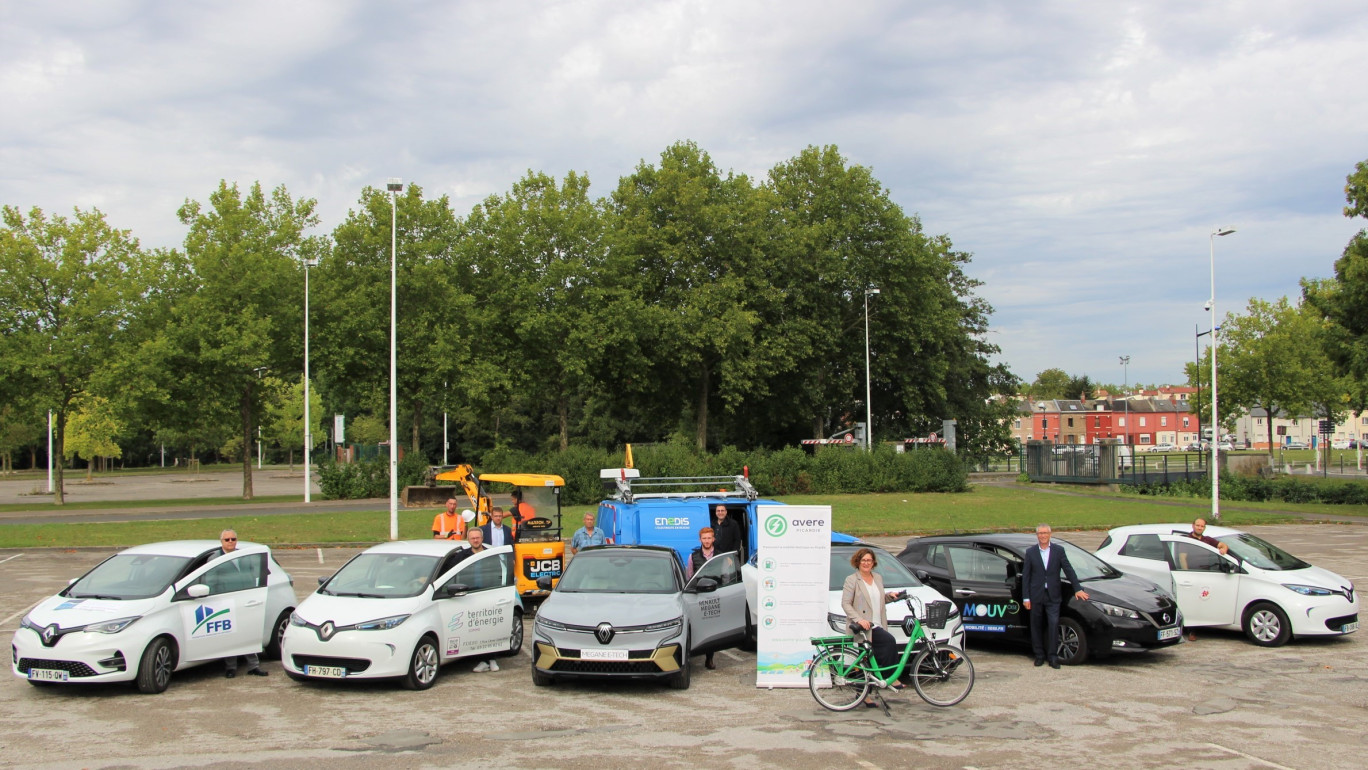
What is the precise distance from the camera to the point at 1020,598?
40.2ft

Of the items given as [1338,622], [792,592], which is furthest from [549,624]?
[1338,622]

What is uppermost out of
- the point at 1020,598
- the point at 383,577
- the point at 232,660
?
the point at 383,577

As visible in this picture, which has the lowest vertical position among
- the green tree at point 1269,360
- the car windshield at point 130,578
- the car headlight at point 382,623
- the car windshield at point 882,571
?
the car headlight at point 382,623

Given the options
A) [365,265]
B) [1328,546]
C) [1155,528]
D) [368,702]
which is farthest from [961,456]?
[368,702]

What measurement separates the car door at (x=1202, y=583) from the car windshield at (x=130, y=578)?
1289 centimetres

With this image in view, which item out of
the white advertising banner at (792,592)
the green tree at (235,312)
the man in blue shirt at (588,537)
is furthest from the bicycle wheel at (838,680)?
the green tree at (235,312)

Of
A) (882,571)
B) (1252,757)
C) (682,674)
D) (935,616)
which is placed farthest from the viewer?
(882,571)

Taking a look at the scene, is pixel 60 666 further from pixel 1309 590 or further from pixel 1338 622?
pixel 1338 622

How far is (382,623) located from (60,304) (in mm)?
38220

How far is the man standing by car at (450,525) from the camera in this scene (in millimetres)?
14570

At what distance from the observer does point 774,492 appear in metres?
43.5

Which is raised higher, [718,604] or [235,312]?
[235,312]

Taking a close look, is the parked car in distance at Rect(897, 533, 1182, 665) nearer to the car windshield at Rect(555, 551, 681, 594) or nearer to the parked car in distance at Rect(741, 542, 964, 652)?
the parked car in distance at Rect(741, 542, 964, 652)

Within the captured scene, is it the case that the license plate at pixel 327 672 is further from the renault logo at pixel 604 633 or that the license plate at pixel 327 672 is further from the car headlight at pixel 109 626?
the renault logo at pixel 604 633
